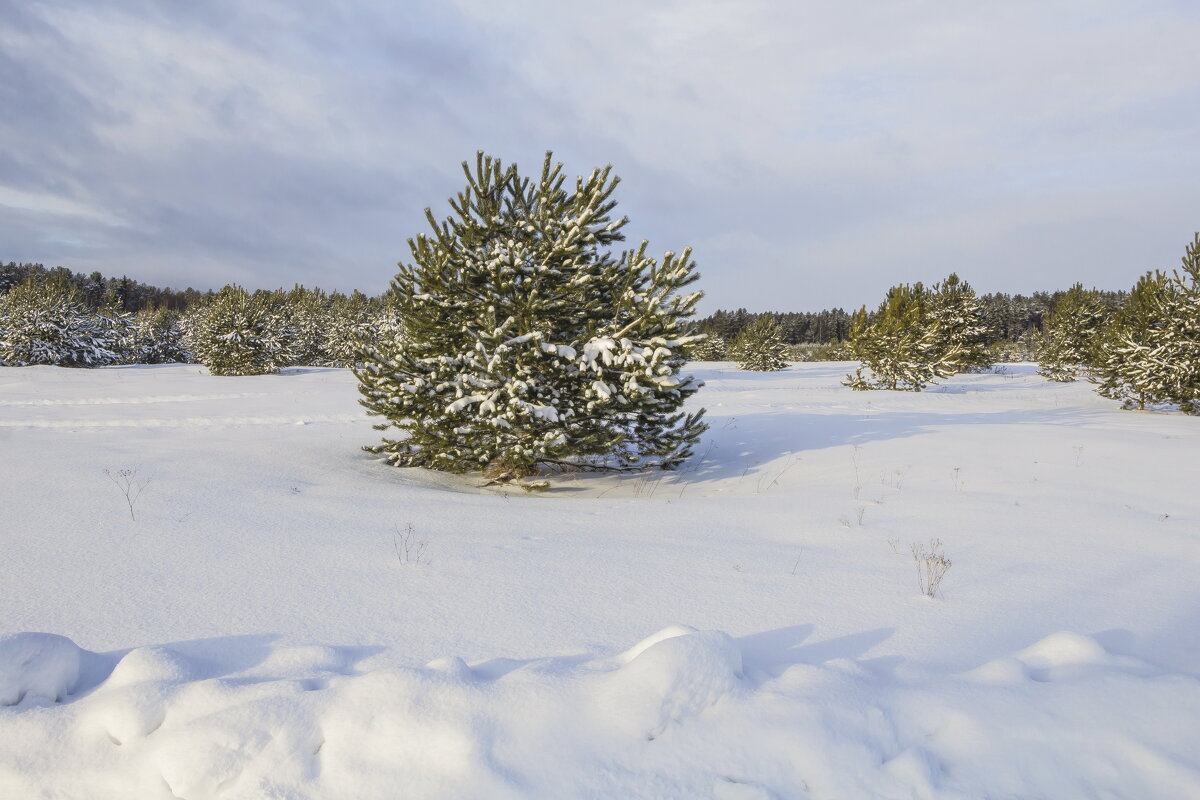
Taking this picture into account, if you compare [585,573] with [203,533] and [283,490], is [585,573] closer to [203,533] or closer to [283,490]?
[203,533]

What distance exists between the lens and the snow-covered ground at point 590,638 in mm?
2021

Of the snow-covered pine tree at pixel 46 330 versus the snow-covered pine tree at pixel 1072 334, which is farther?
the snow-covered pine tree at pixel 1072 334

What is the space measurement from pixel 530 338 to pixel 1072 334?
111ft

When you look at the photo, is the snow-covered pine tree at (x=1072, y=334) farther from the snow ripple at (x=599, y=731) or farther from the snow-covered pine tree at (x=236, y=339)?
the snow-covered pine tree at (x=236, y=339)

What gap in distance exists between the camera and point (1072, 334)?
98.4 feet

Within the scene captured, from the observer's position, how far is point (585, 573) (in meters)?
4.01

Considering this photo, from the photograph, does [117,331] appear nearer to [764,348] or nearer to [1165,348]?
[764,348]

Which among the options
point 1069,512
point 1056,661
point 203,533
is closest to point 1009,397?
point 1069,512

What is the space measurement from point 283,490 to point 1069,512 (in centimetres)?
800

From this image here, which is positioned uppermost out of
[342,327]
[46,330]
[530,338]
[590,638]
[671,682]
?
[342,327]

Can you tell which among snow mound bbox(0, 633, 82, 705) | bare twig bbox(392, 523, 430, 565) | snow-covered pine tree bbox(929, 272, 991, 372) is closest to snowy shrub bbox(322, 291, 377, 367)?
snow-covered pine tree bbox(929, 272, 991, 372)

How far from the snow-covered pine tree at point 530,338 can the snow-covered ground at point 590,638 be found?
936mm

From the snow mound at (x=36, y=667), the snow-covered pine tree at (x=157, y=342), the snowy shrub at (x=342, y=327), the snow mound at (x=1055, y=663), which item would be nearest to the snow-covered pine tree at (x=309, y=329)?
the snowy shrub at (x=342, y=327)

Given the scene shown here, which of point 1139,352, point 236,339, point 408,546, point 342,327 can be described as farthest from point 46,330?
point 1139,352
